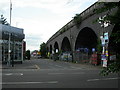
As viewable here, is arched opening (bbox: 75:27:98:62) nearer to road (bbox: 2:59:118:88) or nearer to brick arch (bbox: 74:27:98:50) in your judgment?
brick arch (bbox: 74:27:98:50)

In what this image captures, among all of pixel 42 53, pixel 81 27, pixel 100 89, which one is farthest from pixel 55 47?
pixel 100 89

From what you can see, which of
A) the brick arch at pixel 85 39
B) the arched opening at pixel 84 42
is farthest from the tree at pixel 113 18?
the brick arch at pixel 85 39

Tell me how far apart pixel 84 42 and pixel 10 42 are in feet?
67.1

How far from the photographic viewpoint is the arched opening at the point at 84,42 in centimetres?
4710

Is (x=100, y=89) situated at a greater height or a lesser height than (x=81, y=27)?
lesser

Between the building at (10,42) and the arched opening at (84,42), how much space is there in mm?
12333

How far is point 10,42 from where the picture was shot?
38.2 meters

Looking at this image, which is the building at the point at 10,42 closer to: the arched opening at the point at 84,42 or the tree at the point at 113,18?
the arched opening at the point at 84,42

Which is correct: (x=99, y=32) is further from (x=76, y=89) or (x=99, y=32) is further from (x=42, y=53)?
(x=42, y=53)

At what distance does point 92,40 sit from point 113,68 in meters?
A: 46.7

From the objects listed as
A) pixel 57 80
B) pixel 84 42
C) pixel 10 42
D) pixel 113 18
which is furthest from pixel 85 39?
pixel 113 18

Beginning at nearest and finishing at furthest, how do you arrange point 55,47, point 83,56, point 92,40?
point 83,56 < point 92,40 < point 55,47

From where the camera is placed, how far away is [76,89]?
411 inches

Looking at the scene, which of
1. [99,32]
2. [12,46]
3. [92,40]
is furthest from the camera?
[92,40]
